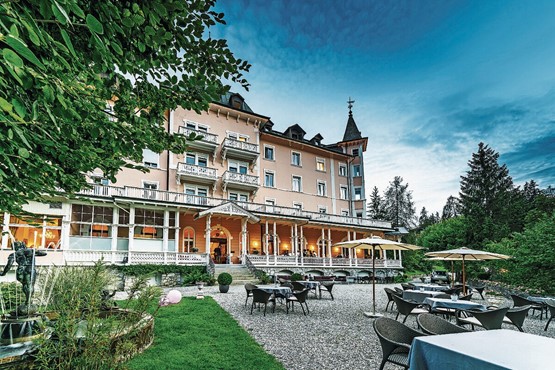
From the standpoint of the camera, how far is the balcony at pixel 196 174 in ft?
72.5

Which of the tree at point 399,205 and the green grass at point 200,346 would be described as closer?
the green grass at point 200,346

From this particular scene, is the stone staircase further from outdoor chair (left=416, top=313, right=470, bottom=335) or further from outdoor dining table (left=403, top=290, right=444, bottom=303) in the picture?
outdoor chair (left=416, top=313, right=470, bottom=335)

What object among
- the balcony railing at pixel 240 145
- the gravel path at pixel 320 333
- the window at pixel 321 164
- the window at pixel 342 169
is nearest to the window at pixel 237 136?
the balcony railing at pixel 240 145

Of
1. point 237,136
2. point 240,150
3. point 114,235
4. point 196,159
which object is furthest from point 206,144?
point 114,235

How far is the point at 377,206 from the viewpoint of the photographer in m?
57.4

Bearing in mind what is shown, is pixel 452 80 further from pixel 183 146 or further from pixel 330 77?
pixel 183 146

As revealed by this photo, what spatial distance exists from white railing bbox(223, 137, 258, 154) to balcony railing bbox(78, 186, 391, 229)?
7.77 ft

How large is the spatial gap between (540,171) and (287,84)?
144 feet

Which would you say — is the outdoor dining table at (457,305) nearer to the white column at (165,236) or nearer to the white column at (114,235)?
the white column at (165,236)

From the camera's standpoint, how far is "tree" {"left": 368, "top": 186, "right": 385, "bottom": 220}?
56194 mm

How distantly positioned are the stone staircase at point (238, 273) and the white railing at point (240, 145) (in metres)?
10.0

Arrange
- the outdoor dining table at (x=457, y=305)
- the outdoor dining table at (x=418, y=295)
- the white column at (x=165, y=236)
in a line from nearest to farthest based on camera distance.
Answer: the outdoor dining table at (x=457, y=305), the outdoor dining table at (x=418, y=295), the white column at (x=165, y=236)

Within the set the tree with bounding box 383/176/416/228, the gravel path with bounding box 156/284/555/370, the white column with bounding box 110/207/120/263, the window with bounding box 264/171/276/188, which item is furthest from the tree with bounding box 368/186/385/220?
the white column with bounding box 110/207/120/263

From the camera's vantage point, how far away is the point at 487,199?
121 feet
